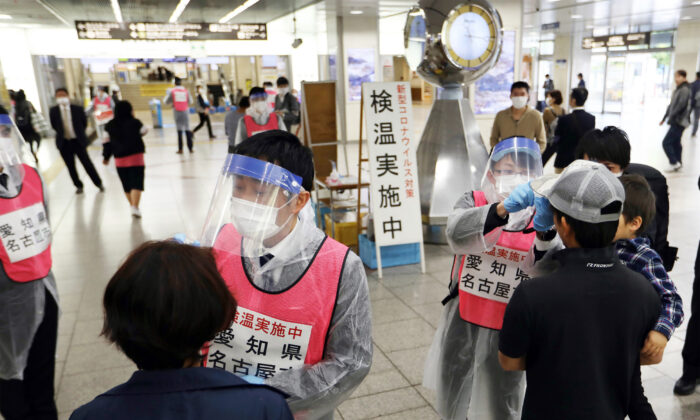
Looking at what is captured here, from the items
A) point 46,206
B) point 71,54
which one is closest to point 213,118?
point 71,54

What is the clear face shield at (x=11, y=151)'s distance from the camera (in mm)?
2107

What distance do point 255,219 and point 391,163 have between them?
319 centimetres

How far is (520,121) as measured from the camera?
17.3 feet

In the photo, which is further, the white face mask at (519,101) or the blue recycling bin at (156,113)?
the blue recycling bin at (156,113)

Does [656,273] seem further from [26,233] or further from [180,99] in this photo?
[180,99]

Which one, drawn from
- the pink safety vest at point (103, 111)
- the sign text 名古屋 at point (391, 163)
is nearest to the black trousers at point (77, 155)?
the pink safety vest at point (103, 111)

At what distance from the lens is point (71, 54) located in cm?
1555

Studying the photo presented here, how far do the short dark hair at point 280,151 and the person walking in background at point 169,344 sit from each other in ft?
1.73

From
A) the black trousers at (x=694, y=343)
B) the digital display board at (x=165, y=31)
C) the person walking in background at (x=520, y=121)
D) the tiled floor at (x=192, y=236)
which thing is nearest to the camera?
the black trousers at (x=694, y=343)

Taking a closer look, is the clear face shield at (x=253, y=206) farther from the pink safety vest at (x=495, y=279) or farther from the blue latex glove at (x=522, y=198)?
the pink safety vest at (x=495, y=279)

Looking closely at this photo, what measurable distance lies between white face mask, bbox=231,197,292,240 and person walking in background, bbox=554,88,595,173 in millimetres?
4806

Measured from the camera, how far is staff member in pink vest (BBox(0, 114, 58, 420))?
208cm

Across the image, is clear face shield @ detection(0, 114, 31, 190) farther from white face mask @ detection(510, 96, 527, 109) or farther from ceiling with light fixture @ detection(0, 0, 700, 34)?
ceiling with light fixture @ detection(0, 0, 700, 34)

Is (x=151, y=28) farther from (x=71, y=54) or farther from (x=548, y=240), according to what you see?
(x=548, y=240)
